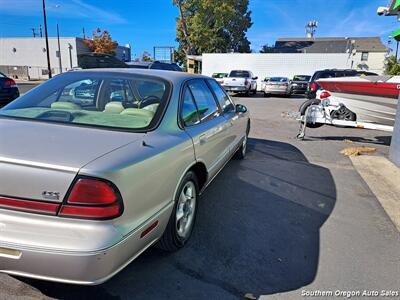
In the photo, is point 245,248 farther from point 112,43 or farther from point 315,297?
point 112,43

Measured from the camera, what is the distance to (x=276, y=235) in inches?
129

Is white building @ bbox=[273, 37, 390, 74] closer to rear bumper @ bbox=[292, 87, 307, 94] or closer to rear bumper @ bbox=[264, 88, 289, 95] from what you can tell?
rear bumper @ bbox=[292, 87, 307, 94]

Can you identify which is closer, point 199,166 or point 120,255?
point 120,255

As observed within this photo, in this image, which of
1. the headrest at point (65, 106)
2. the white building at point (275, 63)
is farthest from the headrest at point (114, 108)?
the white building at point (275, 63)

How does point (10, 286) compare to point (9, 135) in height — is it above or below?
below

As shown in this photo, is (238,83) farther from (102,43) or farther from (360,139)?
(102,43)

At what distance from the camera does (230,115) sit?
4.50 metres

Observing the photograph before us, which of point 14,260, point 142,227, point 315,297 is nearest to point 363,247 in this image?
point 315,297

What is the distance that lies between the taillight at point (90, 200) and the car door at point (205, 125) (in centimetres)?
120

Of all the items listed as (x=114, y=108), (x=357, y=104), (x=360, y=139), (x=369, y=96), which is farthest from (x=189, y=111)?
(x=360, y=139)

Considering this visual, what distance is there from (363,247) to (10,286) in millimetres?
3077

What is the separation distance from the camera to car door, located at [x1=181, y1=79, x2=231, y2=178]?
3.04 metres

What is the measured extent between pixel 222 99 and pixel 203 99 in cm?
88

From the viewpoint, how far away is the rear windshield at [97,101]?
2645mm
